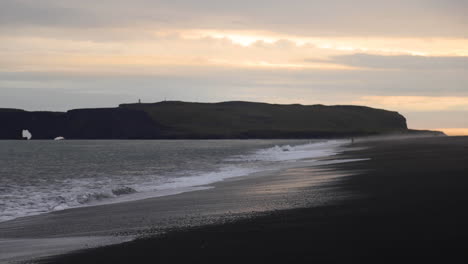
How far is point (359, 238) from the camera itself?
9.08m

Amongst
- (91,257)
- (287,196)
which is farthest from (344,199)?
(91,257)

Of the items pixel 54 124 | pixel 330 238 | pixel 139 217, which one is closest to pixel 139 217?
pixel 139 217

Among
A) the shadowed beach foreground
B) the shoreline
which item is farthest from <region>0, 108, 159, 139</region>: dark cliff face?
the shadowed beach foreground

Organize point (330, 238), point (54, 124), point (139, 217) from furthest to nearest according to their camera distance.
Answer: point (54, 124)
point (139, 217)
point (330, 238)

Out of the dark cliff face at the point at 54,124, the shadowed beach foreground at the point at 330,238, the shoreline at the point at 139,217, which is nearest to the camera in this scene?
the shadowed beach foreground at the point at 330,238

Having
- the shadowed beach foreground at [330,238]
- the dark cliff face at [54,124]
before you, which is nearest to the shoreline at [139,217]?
the shadowed beach foreground at [330,238]

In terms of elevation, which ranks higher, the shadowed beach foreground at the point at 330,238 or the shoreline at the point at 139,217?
the shadowed beach foreground at the point at 330,238

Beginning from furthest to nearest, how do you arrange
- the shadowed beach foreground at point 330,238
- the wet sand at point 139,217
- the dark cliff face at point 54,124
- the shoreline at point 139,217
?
the dark cliff face at point 54,124
the shoreline at point 139,217
the wet sand at point 139,217
the shadowed beach foreground at point 330,238

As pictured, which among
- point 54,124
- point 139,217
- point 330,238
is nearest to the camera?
point 330,238

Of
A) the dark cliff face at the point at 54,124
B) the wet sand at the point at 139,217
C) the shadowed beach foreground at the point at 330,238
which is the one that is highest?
the dark cliff face at the point at 54,124

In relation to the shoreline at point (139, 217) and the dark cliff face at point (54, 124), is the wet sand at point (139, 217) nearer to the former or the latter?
the shoreline at point (139, 217)

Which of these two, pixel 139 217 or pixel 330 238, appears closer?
pixel 330 238

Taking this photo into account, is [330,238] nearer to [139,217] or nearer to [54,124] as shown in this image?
[139,217]

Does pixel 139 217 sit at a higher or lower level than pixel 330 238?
lower
